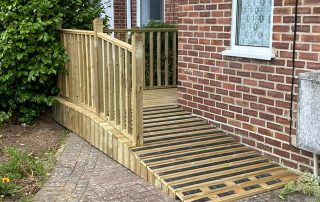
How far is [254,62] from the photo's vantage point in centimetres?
512

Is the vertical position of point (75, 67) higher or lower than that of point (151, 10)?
lower

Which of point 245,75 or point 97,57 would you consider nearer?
point 245,75

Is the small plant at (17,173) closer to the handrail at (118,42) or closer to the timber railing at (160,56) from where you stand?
the handrail at (118,42)

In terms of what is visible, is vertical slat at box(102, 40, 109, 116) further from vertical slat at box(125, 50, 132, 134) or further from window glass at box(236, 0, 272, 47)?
window glass at box(236, 0, 272, 47)

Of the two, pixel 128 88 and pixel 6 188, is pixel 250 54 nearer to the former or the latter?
pixel 128 88

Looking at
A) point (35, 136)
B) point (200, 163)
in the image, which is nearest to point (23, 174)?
point (35, 136)

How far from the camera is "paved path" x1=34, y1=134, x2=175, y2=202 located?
4.36 metres

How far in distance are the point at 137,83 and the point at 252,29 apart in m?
1.42

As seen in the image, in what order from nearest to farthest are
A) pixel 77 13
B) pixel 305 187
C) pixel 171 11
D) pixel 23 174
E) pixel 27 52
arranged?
pixel 305 187 → pixel 23 174 → pixel 27 52 → pixel 77 13 → pixel 171 11

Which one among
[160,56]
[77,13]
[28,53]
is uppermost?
[77,13]

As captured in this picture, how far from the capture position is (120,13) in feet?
37.6

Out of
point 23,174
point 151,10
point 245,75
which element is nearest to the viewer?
point 23,174

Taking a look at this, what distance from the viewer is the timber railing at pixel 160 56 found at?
7.88 m

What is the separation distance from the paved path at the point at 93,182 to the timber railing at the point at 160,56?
2.55 metres
